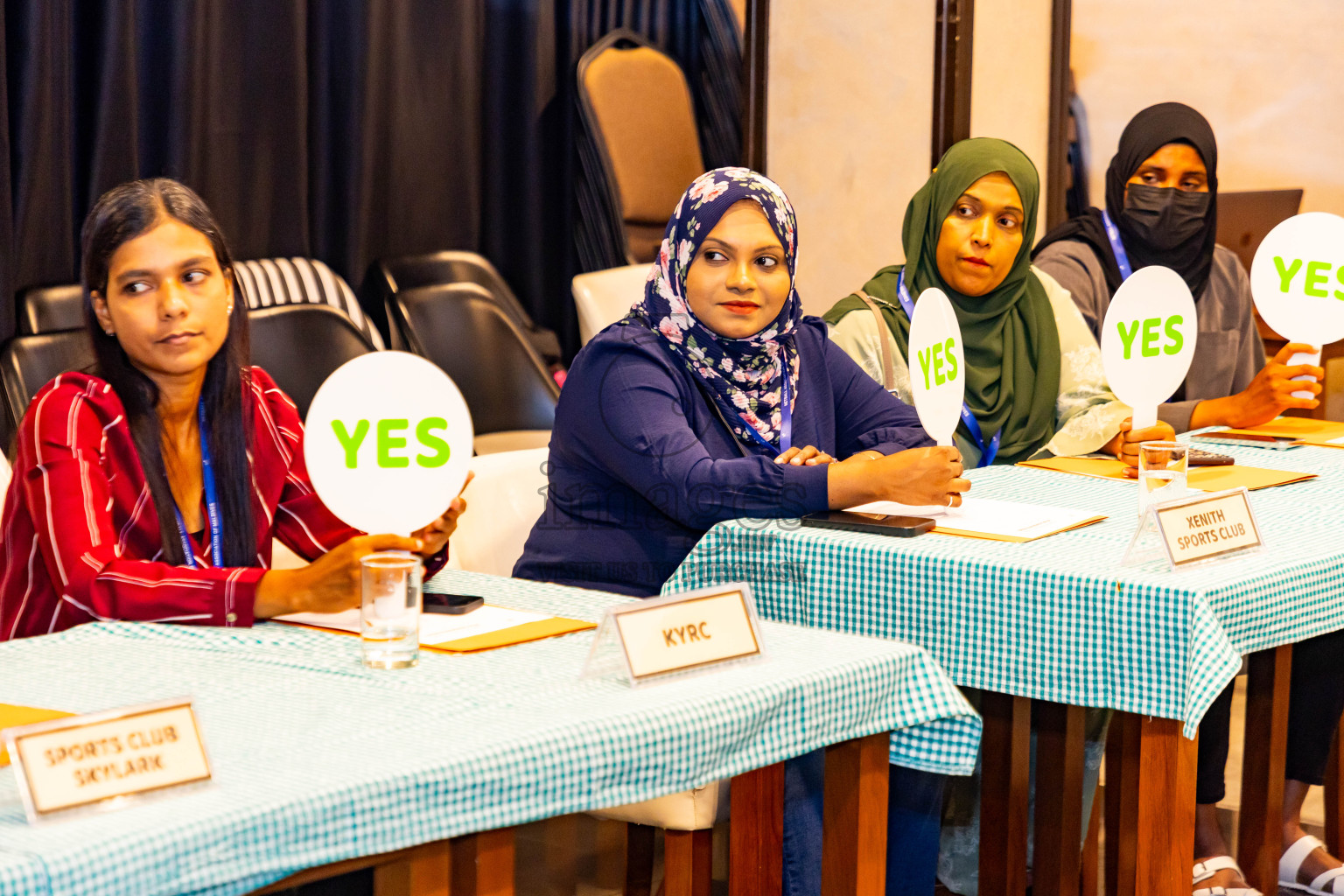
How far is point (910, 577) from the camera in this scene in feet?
5.87

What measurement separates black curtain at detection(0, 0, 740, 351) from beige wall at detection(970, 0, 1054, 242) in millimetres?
1153

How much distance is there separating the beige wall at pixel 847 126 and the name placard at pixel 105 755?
10.9ft

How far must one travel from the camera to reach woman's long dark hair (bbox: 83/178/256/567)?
67.6 inches

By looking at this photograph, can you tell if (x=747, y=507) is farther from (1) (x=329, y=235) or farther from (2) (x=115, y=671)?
(1) (x=329, y=235)

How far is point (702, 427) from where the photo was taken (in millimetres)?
2152

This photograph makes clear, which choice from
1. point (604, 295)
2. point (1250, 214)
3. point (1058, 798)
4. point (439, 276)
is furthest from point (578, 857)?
point (1250, 214)

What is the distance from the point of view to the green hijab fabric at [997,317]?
267 centimetres

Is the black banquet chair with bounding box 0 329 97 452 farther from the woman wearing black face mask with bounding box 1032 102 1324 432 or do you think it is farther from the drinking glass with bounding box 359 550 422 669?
the woman wearing black face mask with bounding box 1032 102 1324 432

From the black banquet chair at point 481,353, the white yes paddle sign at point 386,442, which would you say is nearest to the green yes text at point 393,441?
the white yes paddle sign at point 386,442

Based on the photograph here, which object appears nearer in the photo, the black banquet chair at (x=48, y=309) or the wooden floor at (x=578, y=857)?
the wooden floor at (x=578, y=857)

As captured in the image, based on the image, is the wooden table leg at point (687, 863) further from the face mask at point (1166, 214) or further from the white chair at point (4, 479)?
the face mask at point (1166, 214)

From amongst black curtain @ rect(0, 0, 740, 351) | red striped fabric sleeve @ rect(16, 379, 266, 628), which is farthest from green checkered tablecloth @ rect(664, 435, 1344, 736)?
black curtain @ rect(0, 0, 740, 351)

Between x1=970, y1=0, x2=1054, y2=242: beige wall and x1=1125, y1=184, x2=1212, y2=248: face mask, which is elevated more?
x1=970, y1=0, x2=1054, y2=242: beige wall

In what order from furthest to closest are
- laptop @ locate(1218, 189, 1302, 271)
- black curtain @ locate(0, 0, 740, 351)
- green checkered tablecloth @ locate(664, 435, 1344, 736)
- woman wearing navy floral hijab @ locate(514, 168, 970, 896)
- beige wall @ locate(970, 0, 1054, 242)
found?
laptop @ locate(1218, 189, 1302, 271), beige wall @ locate(970, 0, 1054, 242), black curtain @ locate(0, 0, 740, 351), woman wearing navy floral hijab @ locate(514, 168, 970, 896), green checkered tablecloth @ locate(664, 435, 1344, 736)
